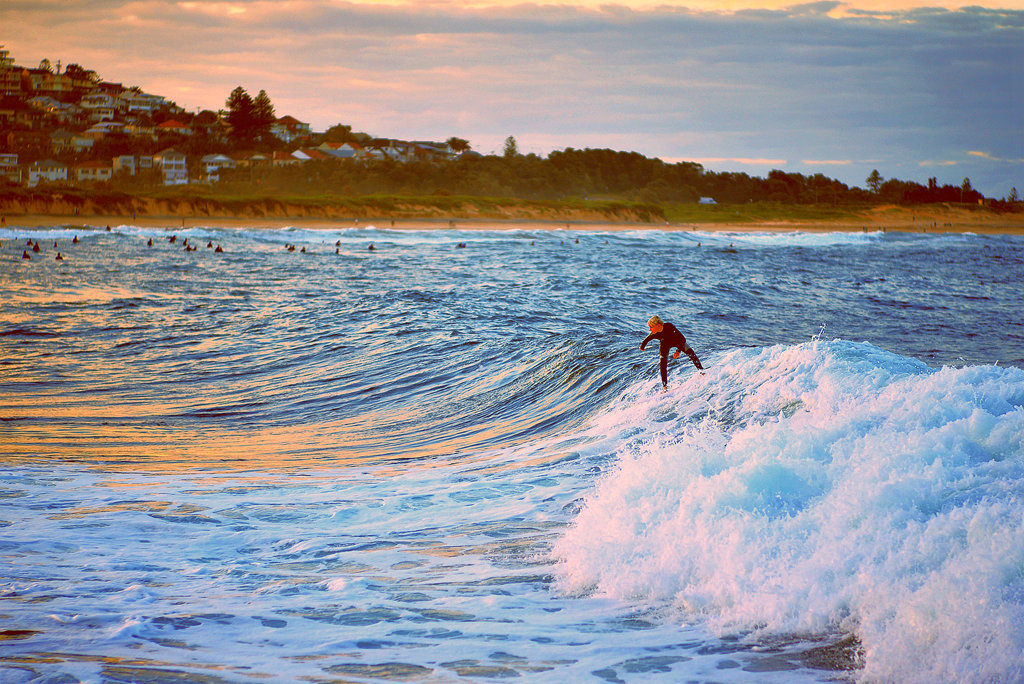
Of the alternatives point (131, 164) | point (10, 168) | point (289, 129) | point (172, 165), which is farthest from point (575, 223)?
point (289, 129)

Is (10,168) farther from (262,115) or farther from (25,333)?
(25,333)

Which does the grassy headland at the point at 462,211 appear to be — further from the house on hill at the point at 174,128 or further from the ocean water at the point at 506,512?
the ocean water at the point at 506,512

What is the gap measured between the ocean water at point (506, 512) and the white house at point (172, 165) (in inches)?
4594

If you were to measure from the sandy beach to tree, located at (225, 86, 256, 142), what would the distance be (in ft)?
259

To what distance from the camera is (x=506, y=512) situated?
24.8 feet

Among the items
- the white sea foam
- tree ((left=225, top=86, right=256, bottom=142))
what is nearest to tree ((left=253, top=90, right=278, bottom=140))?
tree ((left=225, top=86, right=256, bottom=142))

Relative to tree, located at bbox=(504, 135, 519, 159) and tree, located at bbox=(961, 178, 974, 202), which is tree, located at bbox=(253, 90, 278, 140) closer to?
tree, located at bbox=(504, 135, 519, 159)

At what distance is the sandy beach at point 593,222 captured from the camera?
68000mm

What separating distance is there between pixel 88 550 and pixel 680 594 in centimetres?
445

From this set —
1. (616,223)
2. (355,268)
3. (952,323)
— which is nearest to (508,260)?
(355,268)

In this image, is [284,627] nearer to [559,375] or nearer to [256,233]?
[559,375]

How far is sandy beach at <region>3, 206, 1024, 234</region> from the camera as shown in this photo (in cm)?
6800

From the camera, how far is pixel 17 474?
8.06 m

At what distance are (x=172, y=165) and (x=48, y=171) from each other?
17.2 meters
